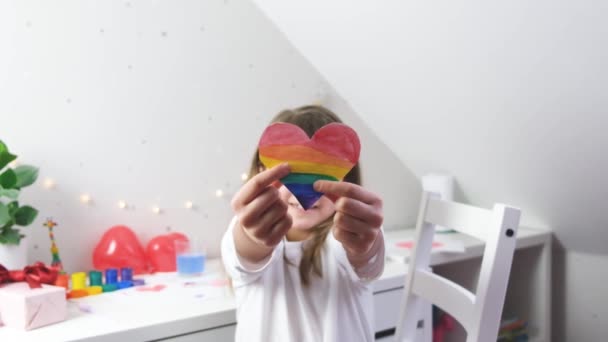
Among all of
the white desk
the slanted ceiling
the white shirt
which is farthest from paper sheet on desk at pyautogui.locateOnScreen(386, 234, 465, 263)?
the white shirt

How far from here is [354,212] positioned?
694 mm

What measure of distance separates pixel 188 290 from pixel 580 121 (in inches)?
44.0

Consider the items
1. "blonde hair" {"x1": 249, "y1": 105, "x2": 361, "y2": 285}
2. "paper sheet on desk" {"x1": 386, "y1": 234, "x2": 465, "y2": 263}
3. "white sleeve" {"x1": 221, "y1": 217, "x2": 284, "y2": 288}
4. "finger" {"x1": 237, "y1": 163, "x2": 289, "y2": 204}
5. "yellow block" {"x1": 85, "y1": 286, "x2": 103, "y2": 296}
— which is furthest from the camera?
"paper sheet on desk" {"x1": 386, "y1": 234, "x2": 465, "y2": 263}

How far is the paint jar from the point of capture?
1468 mm

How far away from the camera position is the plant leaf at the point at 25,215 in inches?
49.8

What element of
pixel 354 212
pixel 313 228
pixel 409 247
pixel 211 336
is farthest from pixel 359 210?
pixel 409 247

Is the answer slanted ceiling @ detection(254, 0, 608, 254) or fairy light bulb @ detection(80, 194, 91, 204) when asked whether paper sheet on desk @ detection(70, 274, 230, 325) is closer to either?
fairy light bulb @ detection(80, 194, 91, 204)

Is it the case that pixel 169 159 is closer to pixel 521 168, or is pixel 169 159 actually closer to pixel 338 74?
pixel 338 74

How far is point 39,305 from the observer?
3.47 feet

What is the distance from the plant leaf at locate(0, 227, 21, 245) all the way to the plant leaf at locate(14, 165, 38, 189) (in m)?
0.11

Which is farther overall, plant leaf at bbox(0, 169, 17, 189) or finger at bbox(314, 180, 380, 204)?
plant leaf at bbox(0, 169, 17, 189)

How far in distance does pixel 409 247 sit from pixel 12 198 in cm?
120

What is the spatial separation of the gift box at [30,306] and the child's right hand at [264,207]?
586 mm

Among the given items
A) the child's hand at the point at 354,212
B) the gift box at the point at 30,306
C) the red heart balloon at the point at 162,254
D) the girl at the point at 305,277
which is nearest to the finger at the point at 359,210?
the child's hand at the point at 354,212
